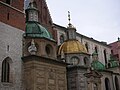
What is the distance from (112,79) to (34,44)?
16.1 meters

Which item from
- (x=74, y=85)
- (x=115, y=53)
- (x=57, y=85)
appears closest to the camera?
(x=57, y=85)

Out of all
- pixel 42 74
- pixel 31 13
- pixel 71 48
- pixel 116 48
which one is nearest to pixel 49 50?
pixel 42 74

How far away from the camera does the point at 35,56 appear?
21234 millimetres

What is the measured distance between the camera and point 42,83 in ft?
69.2

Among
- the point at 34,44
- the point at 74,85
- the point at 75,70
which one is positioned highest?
the point at 34,44

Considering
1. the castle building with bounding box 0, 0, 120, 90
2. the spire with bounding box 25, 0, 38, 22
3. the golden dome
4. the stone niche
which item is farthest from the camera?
the golden dome

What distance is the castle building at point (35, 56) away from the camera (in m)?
20.4

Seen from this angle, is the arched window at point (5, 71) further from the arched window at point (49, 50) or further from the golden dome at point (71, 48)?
the golden dome at point (71, 48)

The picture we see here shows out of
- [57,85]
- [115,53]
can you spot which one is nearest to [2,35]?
[57,85]

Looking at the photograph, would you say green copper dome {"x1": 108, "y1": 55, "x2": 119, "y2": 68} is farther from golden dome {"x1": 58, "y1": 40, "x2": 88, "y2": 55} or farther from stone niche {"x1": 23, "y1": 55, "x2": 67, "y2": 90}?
stone niche {"x1": 23, "y1": 55, "x2": 67, "y2": 90}

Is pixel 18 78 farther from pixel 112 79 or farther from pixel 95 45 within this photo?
pixel 95 45

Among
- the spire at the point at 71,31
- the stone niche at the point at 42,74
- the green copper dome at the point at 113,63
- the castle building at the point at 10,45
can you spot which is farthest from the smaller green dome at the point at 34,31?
the green copper dome at the point at 113,63

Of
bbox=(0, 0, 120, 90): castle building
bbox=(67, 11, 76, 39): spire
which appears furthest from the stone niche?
bbox=(67, 11, 76, 39): spire

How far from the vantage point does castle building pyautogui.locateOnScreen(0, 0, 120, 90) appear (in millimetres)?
Answer: 20438
